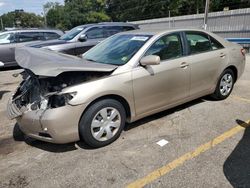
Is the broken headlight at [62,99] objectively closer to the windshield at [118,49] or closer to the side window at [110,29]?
the windshield at [118,49]

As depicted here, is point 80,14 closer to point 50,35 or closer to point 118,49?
point 50,35

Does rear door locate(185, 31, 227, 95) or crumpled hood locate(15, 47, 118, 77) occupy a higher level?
crumpled hood locate(15, 47, 118, 77)

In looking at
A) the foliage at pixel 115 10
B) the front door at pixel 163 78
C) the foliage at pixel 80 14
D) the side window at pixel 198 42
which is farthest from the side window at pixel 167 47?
the foliage at pixel 80 14

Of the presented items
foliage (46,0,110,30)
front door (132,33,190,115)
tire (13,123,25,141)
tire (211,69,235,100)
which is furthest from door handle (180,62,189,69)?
foliage (46,0,110,30)

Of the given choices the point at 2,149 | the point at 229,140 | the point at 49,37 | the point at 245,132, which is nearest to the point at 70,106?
the point at 2,149

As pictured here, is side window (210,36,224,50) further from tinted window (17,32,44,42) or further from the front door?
tinted window (17,32,44,42)

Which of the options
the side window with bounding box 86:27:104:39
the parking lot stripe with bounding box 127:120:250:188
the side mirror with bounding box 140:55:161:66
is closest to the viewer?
the parking lot stripe with bounding box 127:120:250:188

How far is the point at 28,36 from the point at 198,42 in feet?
26.8

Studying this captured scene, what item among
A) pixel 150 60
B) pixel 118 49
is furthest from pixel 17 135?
pixel 150 60

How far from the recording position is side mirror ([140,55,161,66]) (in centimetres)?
365

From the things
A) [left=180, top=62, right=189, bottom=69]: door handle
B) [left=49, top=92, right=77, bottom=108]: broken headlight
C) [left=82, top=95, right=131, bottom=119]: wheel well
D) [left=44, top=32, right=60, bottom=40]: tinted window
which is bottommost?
[left=82, top=95, right=131, bottom=119]: wheel well

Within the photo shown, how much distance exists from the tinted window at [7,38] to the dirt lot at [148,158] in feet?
21.9

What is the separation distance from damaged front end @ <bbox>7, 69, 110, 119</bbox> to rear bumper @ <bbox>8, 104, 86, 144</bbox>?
0.25 ft

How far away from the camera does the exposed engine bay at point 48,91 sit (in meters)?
3.21
